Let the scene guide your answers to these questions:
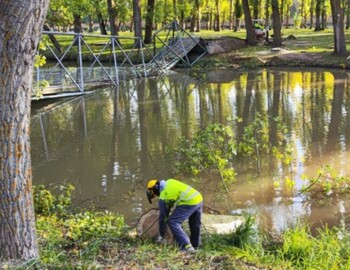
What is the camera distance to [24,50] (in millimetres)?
3910

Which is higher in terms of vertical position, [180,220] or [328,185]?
[180,220]

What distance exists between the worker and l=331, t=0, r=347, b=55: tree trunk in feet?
77.3

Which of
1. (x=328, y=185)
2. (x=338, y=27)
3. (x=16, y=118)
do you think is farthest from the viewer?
(x=338, y=27)

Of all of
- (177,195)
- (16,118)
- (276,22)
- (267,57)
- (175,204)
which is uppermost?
(276,22)

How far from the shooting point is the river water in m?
7.87

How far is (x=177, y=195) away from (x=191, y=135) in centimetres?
689

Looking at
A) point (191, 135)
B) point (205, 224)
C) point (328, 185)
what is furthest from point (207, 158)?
point (191, 135)

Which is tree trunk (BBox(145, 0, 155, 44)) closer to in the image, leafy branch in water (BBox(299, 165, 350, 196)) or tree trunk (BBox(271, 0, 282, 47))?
tree trunk (BBox(271, 0, 282, 47))

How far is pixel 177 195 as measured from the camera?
5.26 m

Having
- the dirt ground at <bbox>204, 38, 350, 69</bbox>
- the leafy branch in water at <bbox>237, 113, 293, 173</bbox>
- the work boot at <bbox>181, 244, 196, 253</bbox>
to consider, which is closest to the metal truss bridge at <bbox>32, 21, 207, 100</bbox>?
the dirt ground at <bbox>204, 38, 350, 69</bbox>

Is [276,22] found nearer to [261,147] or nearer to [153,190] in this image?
[261,147]

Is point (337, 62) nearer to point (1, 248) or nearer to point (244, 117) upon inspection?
point (244, 117)

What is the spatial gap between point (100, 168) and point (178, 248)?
4.96m

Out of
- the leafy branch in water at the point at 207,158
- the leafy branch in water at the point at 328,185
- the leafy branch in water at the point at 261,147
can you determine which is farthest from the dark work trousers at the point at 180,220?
the leafy branch in water at the point at 261,147
